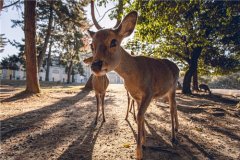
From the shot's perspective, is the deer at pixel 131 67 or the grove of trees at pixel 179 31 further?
the grove of trees at pixel 179 31

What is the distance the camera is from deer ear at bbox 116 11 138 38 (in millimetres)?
3920

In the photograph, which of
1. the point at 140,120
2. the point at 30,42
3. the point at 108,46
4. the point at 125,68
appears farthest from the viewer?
the point at 30,42

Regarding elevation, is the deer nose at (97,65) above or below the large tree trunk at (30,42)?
below

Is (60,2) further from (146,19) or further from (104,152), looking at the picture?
(104,152)

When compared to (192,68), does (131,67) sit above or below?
below

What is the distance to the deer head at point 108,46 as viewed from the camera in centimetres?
345

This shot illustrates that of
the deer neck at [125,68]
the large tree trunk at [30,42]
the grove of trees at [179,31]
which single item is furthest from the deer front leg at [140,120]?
the large tree trunk at [30,42]

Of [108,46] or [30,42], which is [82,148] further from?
[30,42]

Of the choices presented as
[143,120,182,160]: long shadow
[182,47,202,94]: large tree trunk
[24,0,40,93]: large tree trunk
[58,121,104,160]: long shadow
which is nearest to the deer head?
[58,121,104,160]: long shadow

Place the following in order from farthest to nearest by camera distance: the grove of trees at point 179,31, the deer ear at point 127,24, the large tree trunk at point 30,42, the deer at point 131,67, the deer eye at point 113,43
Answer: the large tree trunk at point 30,42, the grove of trees at point 179,31, the deer ear at point 127,24, the deer eye at point 113,43, the deer at point 131,67

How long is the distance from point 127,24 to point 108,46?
598 mm

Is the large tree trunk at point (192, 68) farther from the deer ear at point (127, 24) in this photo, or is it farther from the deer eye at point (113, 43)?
the deer eye at point (113, 43)

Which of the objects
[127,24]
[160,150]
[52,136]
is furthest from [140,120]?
[52,136]

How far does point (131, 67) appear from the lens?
4.13m
